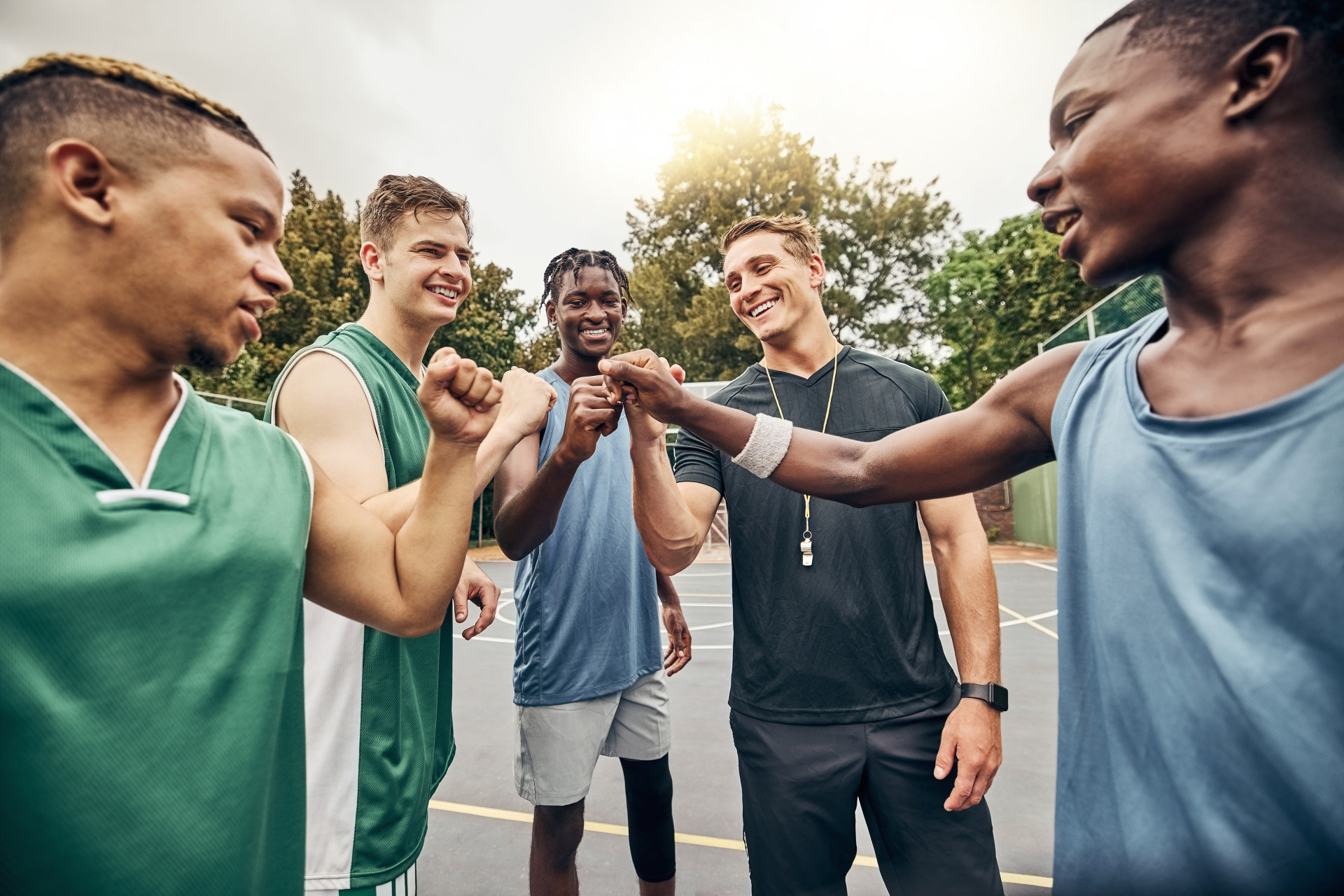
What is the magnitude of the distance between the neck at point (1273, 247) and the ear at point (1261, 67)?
0.12 metres

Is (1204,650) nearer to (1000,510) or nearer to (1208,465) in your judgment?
(1208,465)

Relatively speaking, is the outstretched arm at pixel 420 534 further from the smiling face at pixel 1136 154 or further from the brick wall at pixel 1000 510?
the brick wall at pixel 1000 510

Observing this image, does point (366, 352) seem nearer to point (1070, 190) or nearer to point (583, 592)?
point (583, 592)

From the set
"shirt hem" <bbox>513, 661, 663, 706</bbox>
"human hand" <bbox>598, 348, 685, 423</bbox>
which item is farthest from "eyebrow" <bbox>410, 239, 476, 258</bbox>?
"shirt hem" <bbox>513, 661, 663, 706</bbox>

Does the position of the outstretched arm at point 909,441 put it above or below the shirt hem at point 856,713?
above

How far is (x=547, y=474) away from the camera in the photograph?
2.41 metres

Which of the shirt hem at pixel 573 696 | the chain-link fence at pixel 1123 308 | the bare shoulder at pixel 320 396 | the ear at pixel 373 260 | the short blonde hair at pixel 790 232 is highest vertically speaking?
the chain-link fence at pixel 1123 308

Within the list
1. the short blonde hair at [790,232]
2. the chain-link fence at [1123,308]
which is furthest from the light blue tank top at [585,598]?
the chain-link fence at [1123,308]

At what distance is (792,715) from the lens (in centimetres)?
222

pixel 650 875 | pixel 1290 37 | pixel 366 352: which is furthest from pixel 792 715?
pixel 1290 37

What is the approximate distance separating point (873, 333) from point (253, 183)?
2803 cm

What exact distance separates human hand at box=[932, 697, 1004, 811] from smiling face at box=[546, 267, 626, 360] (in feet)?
7.56

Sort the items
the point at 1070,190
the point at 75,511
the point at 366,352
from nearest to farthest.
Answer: the point at 75,511 → the point at 1070,190 → the point at 366,352

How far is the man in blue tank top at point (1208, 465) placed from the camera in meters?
0.99
